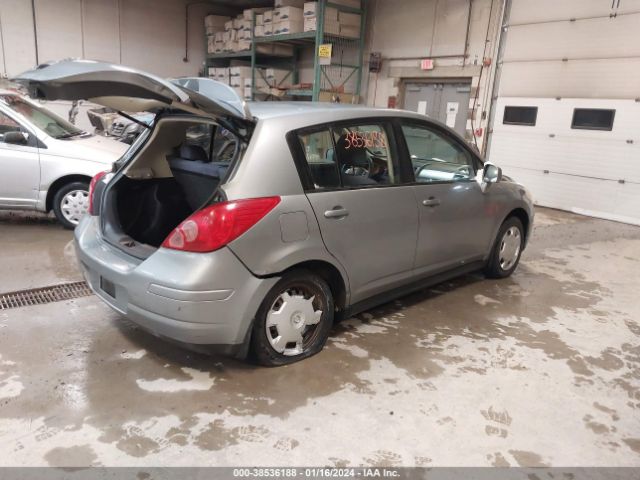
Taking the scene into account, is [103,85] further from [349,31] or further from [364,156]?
[349,31]

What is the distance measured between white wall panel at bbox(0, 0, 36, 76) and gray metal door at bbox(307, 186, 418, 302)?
1051 centimetres

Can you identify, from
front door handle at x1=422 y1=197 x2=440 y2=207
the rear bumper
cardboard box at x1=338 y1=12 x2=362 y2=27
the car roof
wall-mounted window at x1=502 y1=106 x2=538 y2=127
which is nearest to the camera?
the rear bumper

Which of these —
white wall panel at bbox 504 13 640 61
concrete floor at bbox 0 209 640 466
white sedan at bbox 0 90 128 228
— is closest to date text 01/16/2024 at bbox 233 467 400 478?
concrete floor at bbox 0 209 640 466

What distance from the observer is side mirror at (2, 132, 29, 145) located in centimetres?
488

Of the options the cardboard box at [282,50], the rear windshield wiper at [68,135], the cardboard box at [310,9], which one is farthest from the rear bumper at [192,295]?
the cardboard box at [282,50]

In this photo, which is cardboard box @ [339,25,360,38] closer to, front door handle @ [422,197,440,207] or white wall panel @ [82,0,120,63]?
white wall panel @ [82,0,120,63]

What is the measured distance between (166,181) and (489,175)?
234 cm

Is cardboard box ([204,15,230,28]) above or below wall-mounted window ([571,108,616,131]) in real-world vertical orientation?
above

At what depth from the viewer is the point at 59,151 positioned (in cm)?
502

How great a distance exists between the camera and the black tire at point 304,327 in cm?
253

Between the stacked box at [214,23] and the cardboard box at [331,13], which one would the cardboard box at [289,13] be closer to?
the cardboard box at [331,13]

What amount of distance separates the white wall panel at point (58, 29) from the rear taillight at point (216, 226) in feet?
35.6

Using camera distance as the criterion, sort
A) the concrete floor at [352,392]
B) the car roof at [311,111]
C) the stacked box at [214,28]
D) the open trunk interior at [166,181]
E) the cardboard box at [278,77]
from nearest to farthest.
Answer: the concrete floor at [352,392]
the car roof at [311,111]
the open trunk interior at [166,181]
the cardboard box at [278,77]
the stacked box at [214,28]

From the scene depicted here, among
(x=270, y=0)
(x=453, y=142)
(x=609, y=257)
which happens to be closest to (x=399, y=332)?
(x=453, y=142)
